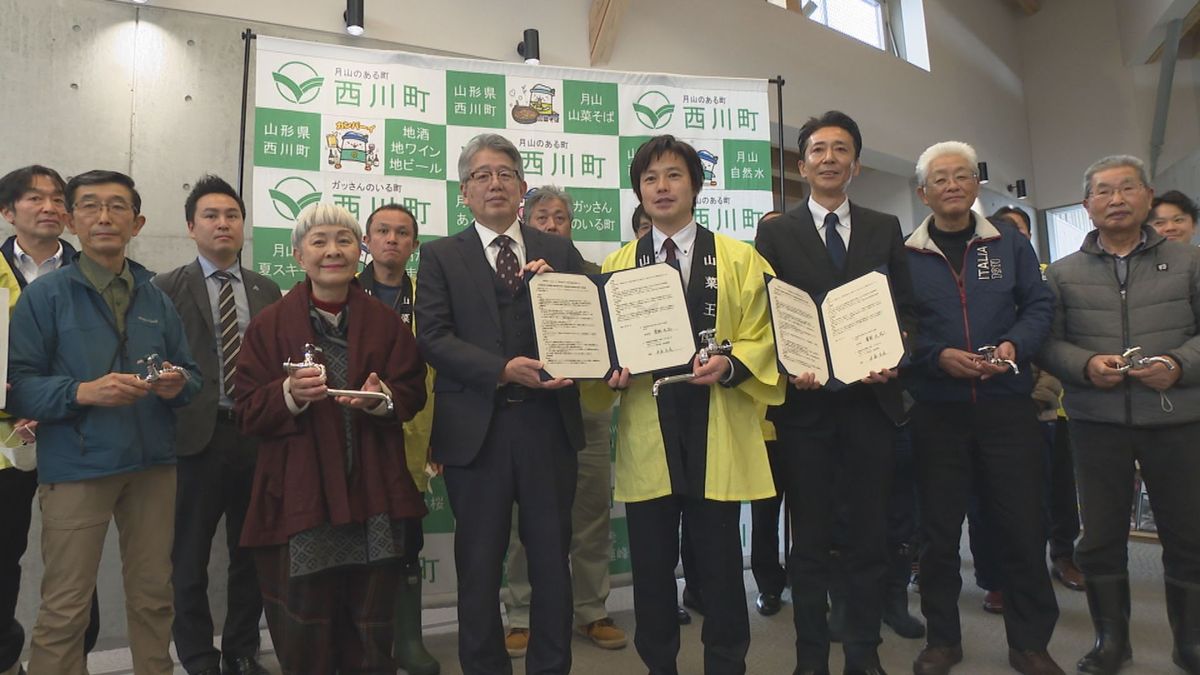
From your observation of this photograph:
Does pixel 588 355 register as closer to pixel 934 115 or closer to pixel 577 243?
pixel 577 243

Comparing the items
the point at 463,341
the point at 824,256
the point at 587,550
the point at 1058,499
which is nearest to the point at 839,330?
the point at 824,256

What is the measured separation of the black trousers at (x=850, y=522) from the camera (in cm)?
229

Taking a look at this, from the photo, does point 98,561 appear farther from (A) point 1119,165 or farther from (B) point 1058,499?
(B) point 1058,499

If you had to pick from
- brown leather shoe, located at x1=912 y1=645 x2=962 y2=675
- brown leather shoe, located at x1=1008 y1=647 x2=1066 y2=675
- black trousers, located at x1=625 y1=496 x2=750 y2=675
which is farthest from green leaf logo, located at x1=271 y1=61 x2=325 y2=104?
brown leather shoe, located at x1=1008 y1=647 x2=1066 y2=675

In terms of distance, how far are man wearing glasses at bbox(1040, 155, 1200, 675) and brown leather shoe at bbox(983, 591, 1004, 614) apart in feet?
2.19

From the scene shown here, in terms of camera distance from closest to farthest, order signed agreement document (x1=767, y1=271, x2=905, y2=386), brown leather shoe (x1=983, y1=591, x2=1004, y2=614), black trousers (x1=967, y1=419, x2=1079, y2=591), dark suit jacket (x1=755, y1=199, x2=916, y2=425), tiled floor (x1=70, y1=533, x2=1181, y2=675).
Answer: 1. signed agreement document (x1=767, y1=271, x2=905, y2=386)
2. dark suit jacket (x1=755, y1=199, x2=916, y2=425)
3. tiled floor (x1=70, y1=533, x2=1181, y2=675)
4. brown leather shoe (x1=983, y1=591, x2=1004, y2=614)
5. black trousers (x1=967, y1=419, x2=1079, y2=591)

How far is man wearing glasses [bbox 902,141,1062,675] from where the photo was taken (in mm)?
2492

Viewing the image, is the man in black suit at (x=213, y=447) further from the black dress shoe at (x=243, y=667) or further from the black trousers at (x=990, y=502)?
the black trousers at (x=990, y=502)

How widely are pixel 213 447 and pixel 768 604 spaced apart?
2421 mm

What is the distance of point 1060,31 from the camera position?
9.75 meters

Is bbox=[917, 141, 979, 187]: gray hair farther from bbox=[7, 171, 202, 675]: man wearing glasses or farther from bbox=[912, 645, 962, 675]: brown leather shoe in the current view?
bbox=[7, 171, 202, 675]: man wearing glasses

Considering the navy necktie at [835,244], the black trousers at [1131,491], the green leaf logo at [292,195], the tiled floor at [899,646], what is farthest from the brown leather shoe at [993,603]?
the green leaf logo at [292,195]

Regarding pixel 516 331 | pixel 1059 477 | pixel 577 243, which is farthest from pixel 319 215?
pixel 1059 477

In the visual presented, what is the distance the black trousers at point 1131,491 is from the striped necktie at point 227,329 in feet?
10.1
